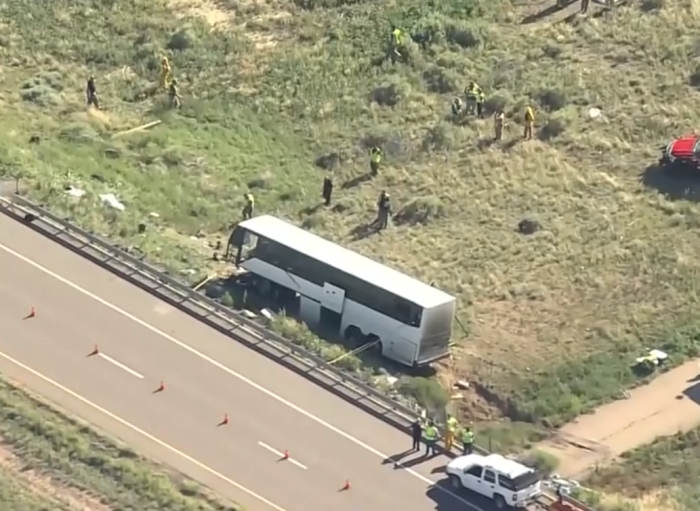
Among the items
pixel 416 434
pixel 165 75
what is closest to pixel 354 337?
pixel 416 434

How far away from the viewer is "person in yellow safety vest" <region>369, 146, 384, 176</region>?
61.4m

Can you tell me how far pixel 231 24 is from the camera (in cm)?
7194

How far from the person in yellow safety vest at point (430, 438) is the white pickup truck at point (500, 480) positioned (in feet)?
5.12

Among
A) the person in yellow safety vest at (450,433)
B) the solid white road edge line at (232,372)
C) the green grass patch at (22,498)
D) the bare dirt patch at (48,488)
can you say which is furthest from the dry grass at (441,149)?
the green grass patch at (22,498)

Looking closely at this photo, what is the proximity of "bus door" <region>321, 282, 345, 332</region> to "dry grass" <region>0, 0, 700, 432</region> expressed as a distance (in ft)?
11.5

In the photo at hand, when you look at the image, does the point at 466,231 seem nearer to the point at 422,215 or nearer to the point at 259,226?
the point at 422,215

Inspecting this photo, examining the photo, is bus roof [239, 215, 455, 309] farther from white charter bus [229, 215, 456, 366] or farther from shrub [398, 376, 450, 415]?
shrub [398, 376, 450, 415]

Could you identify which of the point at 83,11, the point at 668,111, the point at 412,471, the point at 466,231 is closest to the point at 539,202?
the point at 466,231

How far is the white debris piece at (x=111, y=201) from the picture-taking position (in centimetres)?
5663

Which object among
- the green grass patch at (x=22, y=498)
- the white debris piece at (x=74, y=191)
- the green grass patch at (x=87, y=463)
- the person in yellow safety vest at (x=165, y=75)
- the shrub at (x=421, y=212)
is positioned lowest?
the green grass patch at (x=22, y=498)

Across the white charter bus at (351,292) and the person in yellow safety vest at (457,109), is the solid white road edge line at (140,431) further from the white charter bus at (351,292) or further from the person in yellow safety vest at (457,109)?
the person in yellow safety vest at (457,109)

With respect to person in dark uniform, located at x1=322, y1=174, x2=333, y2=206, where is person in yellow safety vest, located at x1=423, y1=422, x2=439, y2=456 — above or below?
below

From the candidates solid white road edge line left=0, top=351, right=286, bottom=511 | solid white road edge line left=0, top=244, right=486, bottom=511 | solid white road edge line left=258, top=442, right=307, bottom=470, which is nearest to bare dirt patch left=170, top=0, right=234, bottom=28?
solid white road edge line left=0, top=244, right=486, bottom=511

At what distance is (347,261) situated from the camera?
51.4m
